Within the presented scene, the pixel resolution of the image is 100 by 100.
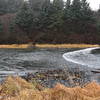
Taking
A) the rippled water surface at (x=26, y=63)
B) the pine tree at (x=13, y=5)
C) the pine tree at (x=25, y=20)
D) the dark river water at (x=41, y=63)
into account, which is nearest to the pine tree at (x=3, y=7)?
the pine tree at (x=13, y=5)

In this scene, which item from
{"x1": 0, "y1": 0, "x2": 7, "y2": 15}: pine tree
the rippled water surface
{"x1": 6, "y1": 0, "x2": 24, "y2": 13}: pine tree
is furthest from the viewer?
{"x1": 6, "y1": 0, "x2": 24, "y2": 13}: pine tree

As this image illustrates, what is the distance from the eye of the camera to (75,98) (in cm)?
602

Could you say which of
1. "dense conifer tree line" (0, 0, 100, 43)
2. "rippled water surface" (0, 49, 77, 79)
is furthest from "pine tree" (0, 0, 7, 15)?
"rippled water surface" (0, 49, 77, 79)

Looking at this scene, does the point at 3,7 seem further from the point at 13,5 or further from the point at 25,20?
the point at 25,20

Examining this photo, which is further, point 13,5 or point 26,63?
point 13,5

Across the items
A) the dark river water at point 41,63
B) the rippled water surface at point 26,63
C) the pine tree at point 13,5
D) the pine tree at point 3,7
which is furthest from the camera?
the pine tree at point 13,5

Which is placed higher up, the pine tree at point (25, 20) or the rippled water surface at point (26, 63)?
the pine tree at point (25, 20)

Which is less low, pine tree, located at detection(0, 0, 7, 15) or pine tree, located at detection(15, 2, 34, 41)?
pine tree, located at detection(0, 0, 7, 15)

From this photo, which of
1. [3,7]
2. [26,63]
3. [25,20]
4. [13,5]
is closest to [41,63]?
[26,63]

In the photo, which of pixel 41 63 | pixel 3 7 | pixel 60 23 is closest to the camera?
pixel 41 63

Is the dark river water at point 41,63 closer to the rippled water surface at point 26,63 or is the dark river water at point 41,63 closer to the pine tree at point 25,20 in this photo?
the rippled water surface at point 26,63

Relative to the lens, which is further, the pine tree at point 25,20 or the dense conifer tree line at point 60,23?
the pine tree at point 25,20

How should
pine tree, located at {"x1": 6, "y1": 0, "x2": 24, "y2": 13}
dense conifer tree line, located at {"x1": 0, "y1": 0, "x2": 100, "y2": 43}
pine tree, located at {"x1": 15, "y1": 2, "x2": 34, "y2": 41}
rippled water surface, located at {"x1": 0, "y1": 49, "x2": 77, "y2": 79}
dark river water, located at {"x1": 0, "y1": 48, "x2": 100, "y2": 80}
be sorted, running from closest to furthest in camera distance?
rippled water surface, located at {"x1": 0, "y1": 49, "x2": 77, "y2": 79} → dark river water, located at {"x1": 0, "y1": 48, "x2": 100, "y2": 80} → dense conifer tree line, located at {"x1": 0, "y1": 0, "x2": 100, "y2": 43} → pine tree, located at {"x1": 15, "y1": 2, "x2": 34, "y2": 41} → pine tree, located at {"x1": 6, "y1": 0, "x2": 24, "y2": 13}

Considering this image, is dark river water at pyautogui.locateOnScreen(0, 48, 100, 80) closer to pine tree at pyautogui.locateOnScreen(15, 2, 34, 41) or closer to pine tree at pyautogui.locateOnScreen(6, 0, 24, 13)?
pine tree at pyautogui.locateOnScreen(15, 2, 34, 41)
